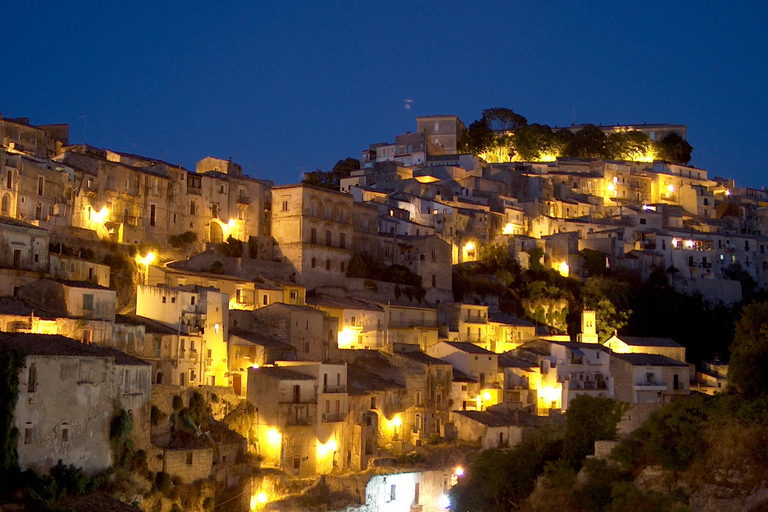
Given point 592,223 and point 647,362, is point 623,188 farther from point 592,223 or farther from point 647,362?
point 647,362

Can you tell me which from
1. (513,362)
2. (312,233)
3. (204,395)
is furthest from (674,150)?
(204,395)

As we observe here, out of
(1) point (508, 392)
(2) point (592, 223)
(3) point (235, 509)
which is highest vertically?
(2) point (592, 223)

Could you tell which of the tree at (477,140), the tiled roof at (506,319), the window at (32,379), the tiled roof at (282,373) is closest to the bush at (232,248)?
the tiled roof at (282,373)

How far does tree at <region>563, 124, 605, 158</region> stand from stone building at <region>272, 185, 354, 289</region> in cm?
4266

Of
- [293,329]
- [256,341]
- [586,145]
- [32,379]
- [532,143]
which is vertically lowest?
[32,379]

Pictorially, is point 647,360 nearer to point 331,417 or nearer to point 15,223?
point 331,417

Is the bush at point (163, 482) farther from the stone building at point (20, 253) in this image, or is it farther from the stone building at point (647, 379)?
the stone building at point (647, 379)

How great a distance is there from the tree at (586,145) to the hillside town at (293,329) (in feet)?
66.8

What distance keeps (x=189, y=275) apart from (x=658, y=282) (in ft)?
114

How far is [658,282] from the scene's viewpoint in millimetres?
65250

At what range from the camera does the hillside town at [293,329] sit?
31.9 metres

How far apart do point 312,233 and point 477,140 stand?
135ft

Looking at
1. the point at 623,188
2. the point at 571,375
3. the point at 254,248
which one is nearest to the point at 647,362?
the point at 571,375

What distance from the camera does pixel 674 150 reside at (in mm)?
93750
